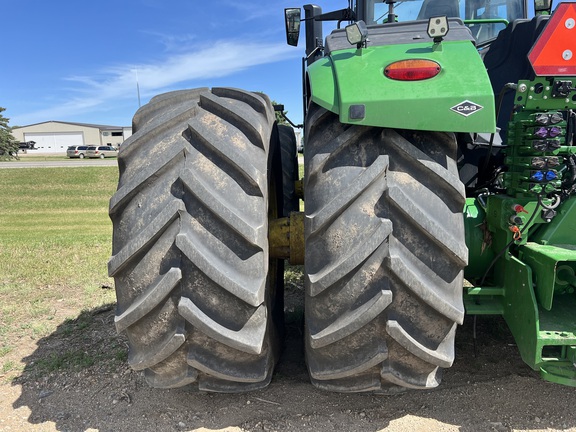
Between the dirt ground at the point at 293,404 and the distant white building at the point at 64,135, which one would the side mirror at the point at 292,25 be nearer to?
the dirt ground at the point at 293,404

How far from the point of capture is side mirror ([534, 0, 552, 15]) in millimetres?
3436

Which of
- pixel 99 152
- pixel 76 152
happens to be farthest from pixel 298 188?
pixel 76 152

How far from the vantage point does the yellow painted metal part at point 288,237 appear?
7.63ft

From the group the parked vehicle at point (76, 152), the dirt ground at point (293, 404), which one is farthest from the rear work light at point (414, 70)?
the parked vehicle at point (76, 152)

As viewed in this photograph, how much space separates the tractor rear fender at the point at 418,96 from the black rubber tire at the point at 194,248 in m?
0.44

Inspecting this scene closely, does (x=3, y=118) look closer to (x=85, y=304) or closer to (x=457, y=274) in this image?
(x=85, y=304)

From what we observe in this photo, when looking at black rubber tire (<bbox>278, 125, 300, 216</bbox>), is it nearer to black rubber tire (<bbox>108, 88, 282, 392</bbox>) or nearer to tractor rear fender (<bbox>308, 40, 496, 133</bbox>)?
black rubber tire (<bbox>108, 88, 282, 392</bbox>)

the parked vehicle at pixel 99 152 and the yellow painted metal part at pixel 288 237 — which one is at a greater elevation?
the yellow painted metal part at pixel 288 237

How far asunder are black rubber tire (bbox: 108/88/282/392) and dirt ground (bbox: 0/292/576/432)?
43cm

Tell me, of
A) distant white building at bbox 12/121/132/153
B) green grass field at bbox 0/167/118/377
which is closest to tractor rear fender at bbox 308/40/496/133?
green grass field at bbox 0/167/118/377

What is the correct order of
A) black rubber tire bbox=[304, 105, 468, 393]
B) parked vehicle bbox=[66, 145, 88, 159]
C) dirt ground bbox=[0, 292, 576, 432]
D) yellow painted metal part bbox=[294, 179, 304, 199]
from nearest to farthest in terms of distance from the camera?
black rubber tire bbox=[304, 105, 468, 393], dirt ground bbox=[0, 292, 576, 432], yellow painted metal part bbox=[294, 179, 304, 199], parked vehicle bbox=[66, 145, 88, 159]

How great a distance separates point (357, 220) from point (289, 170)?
5.93 ft

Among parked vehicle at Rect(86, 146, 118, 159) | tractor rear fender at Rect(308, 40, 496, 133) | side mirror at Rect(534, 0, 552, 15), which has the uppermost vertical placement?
side mirror at Rect(534, 0, 552, 15)

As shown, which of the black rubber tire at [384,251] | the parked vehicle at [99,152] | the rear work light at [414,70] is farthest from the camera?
the parked vehicle at [99,152]
